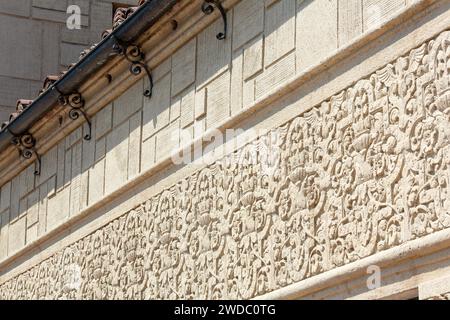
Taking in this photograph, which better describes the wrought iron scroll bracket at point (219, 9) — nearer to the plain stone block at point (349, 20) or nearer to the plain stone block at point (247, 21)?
the plain stone block at point (247, 21)

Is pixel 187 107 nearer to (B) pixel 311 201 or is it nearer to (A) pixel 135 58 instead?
(A) pixel 135 58

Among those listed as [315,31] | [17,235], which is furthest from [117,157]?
[315,31]

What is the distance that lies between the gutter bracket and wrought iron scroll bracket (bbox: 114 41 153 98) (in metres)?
2.35

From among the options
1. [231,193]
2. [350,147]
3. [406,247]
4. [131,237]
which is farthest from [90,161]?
[406,247]

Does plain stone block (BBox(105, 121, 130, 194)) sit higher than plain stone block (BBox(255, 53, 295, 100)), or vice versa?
plain stone block (BBox(105, 121, 130, 194))

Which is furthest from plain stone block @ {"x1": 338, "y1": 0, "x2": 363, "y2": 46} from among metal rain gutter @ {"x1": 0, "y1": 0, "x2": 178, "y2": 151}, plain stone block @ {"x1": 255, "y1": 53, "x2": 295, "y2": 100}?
metal rain gutter @ {"x1": 0, "y1": 0, "x2": 178, "y2": 151}

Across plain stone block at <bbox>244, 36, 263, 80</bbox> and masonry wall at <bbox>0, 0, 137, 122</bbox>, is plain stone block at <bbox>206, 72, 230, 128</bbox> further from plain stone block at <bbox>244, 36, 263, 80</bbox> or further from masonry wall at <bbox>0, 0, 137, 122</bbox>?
masonry wall at <bbox>0, 0, 137, 122</bbox>

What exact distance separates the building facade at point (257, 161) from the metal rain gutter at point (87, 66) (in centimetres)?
7

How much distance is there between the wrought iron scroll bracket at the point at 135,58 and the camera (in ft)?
37.4

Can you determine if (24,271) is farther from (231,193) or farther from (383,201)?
(383,201)

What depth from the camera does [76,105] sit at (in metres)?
12.5

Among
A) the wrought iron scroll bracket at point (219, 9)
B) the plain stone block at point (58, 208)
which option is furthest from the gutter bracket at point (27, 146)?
the wrought iron scroll bracket at point (219, 9)

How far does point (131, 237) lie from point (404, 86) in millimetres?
3936

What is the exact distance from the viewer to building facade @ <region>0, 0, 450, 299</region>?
8055 millimetres
